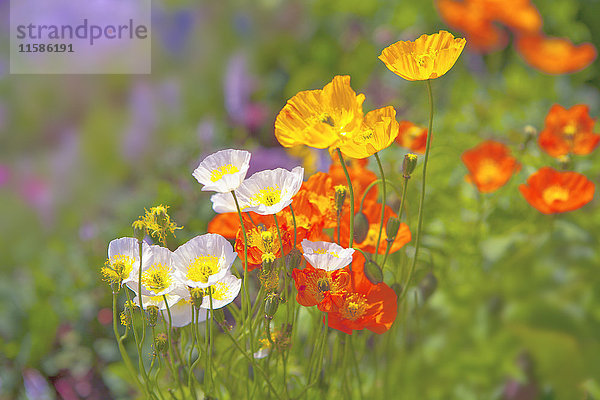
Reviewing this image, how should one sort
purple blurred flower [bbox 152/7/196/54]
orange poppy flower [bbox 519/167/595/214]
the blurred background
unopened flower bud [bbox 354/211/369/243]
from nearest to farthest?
unopened flower bud [bbox 354/211/369/243]
orange poppy flower [bbox 519/167/595/214]
the blurred background
purple blurred flower [bbox 152/7/196/54]

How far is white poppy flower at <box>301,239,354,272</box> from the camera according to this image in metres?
0.41

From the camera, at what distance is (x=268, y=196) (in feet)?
1.44

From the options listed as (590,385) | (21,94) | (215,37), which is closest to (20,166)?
(21,94)

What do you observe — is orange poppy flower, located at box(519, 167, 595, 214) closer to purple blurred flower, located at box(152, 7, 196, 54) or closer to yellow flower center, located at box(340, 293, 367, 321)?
yellow flower center, located at box(340, 293, 367, 321)

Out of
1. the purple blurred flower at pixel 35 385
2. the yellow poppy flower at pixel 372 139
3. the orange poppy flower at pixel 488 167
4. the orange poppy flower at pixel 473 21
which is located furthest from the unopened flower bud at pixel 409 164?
the orange poppy flower at pixel 473 21

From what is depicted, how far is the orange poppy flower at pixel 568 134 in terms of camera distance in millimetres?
756

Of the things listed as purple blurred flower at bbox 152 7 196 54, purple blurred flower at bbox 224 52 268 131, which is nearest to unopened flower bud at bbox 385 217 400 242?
purple blurred flower at bbox 224 52 268 131

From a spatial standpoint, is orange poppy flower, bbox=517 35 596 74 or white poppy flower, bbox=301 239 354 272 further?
orange poppy flower, bbox=517 35 596 74

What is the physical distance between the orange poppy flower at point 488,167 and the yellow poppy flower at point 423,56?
34 cm

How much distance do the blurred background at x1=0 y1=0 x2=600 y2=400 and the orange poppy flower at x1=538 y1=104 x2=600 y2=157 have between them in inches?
2.5

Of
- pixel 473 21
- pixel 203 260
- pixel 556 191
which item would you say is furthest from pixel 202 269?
pixel 473 21

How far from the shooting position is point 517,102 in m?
Result: 1.44

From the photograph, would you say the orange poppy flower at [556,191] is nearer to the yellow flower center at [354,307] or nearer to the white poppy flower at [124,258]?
the yellow flower center at [354,307]

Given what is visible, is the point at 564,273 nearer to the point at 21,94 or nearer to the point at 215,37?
the point at 215,37
